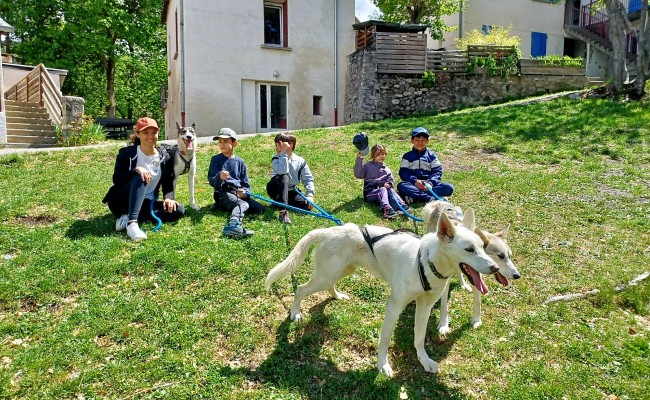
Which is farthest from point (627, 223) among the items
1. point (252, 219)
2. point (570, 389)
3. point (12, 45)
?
point (12, 45)

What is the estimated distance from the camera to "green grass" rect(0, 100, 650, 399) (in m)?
3.47

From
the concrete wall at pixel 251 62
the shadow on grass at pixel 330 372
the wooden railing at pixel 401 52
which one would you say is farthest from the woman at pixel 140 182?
the wooden railing at pixel 401 52

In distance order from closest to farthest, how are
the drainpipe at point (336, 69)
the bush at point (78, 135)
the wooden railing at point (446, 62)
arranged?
the bush at point (78, 135)
the wooden railing at point (446, 62)
the drainpipe at point (336, 69)

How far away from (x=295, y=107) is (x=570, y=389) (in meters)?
17.8

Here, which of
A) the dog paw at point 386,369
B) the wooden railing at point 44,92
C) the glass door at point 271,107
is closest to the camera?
the dog paw at point 386,369

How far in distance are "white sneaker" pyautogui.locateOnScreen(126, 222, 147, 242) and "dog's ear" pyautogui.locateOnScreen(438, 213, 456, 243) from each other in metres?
3.96

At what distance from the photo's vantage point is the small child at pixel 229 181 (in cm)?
643

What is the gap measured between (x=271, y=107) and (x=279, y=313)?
16.6 m

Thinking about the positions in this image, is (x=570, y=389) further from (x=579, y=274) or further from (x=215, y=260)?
(x=215, y=260)

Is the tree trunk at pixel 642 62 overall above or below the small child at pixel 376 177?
above

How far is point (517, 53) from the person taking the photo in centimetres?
1958

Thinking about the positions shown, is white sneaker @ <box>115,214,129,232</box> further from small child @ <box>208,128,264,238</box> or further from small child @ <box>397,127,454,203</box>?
small child @ <box>397,127,454,203</box>

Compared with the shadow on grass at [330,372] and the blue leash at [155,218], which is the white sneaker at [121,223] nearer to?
the blue leash at [155,218]

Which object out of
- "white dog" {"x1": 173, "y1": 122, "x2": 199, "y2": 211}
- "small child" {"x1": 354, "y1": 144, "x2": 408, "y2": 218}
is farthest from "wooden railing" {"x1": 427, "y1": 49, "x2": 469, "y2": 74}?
"white dog" {"x1": 173, "y1": 122, "x2": 199, "y2": 211}
